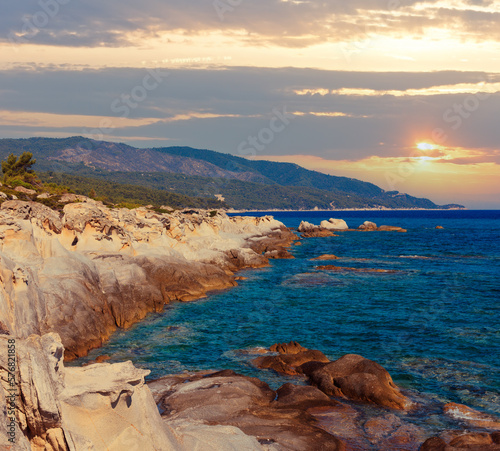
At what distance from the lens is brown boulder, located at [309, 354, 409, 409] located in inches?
776

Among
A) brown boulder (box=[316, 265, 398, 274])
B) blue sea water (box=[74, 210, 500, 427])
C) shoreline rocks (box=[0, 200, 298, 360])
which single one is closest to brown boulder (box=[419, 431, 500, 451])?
blue sea water (box=[74, 210, 500, 427])

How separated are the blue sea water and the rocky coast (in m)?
1.64

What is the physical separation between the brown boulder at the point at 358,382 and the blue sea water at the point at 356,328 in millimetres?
1287

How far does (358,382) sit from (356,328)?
12.1 meters

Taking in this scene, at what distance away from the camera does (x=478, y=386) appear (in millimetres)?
21719

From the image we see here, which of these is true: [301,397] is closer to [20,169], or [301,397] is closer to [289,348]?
[289,348]

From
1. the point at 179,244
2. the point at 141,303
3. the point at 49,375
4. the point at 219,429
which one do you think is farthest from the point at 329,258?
the point at 49,375

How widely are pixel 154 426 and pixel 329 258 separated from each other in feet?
189

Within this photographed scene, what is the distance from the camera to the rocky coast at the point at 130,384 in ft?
34.0

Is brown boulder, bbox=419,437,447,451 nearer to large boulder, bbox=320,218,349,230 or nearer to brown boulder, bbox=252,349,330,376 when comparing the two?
brown boulder, bbox=252,349,330,376

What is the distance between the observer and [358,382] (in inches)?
799

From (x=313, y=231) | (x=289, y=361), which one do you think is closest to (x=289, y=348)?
(x=289, y=361)

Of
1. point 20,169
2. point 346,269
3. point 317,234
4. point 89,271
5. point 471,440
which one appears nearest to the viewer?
point 471,440

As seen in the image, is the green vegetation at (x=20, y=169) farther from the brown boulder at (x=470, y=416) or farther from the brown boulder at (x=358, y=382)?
the brown boulder at (x=470, y=416)
